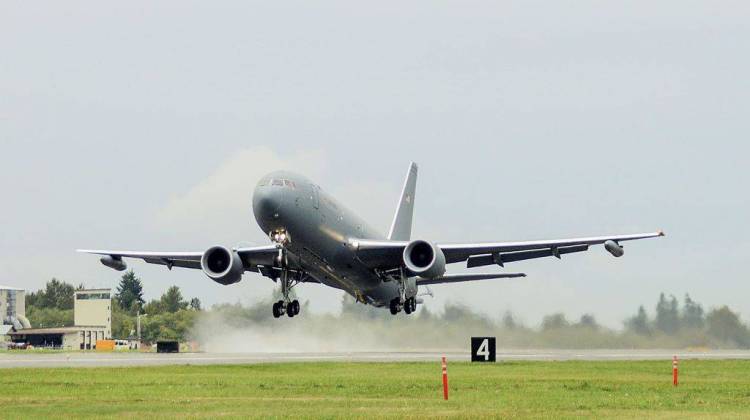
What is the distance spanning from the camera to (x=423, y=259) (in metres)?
55.2

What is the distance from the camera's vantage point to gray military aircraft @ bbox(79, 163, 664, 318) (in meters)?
48.5

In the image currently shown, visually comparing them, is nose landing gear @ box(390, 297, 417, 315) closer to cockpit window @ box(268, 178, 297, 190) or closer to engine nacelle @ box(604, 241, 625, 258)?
engine nacelle @ box(604, 241, 625, 258)

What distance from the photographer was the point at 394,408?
28.1 metres

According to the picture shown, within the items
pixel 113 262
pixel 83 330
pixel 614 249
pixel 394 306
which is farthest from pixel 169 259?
pixel 83 330

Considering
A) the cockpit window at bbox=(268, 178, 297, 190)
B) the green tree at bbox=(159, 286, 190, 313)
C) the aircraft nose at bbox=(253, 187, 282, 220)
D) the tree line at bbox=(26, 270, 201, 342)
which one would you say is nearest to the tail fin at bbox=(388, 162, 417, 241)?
the cockpit window at bbox=(268, 178, 297, 190)

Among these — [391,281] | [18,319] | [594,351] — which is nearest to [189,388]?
[391,281]

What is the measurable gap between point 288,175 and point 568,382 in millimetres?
16444

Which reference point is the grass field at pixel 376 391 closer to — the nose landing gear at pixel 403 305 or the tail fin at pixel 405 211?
the nose landing gear at pixel 403 305

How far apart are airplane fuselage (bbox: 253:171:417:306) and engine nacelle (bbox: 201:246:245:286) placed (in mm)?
3342

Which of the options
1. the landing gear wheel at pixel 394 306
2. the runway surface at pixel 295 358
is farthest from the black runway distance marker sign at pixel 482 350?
the landing gear wheel at pixel 394 306

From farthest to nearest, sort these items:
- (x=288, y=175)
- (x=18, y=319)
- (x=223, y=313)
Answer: (x=18, y=319) < (x=223, y=313) < (x=288, y=175)

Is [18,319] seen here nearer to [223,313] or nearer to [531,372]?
[223,313]

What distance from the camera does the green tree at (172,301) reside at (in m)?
155

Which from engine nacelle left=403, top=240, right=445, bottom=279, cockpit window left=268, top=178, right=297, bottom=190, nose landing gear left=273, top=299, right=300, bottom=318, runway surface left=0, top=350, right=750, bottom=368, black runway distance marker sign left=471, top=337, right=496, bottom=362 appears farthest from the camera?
nose landing gear left=273, top=299, right=300, bottom=318
